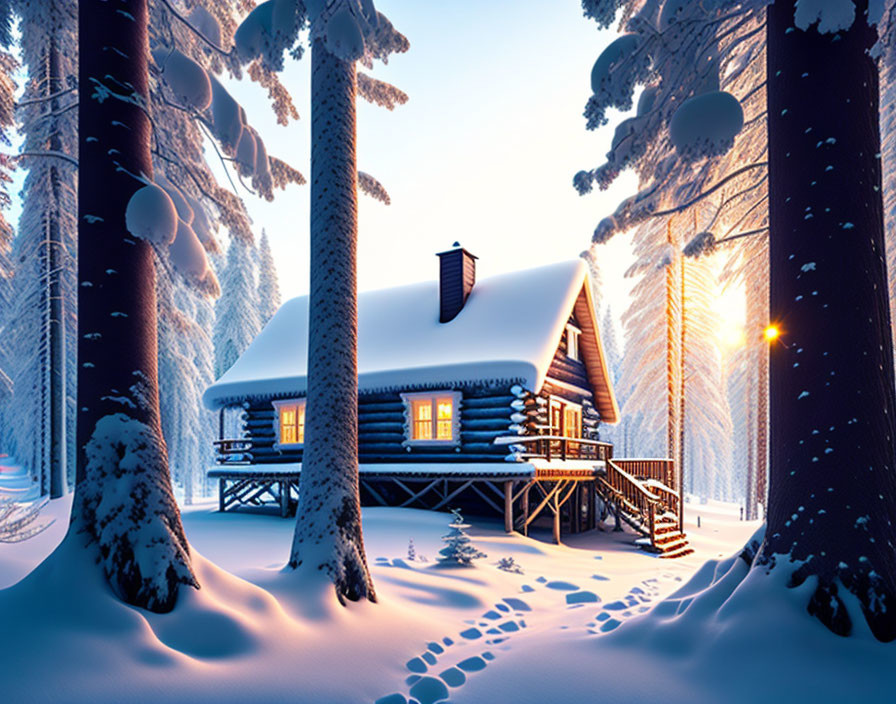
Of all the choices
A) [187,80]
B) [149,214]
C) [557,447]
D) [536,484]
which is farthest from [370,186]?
[536,484]

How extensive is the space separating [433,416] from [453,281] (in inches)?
210

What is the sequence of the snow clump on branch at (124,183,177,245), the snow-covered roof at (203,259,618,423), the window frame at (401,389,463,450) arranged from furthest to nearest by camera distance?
the window frame at (401,389,463,450), the snow-covered roof at (203,259,618,423), the snow clump on branch at (124,183,177,245)

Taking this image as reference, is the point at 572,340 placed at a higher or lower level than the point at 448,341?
higher

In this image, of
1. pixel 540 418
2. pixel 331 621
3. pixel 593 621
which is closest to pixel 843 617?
pixel 593 621

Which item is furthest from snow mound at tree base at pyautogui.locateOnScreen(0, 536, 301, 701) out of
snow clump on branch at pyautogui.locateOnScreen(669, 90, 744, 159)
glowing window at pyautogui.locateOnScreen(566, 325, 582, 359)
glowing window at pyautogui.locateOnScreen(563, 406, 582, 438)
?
glowing window at pyautogui.locateOnScreen(566, 325, 582, 359)

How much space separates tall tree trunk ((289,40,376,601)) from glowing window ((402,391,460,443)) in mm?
10542

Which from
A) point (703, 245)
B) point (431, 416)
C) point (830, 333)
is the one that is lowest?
point (431, 416)

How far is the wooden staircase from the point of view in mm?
15531

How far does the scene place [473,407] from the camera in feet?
57.0

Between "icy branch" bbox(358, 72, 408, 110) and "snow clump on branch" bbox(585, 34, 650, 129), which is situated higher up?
"icy branch" bbox(358, 72, 408, 110)

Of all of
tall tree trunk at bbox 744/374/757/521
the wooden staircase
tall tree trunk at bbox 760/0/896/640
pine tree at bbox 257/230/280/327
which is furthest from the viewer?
pine tree at bbox 257/230/280/327

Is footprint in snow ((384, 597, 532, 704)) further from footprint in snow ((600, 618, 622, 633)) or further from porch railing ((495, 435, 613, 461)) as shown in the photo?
porch railing ((495, 435, 613, 461))

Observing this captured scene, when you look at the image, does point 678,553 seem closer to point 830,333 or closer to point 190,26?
point 830,333

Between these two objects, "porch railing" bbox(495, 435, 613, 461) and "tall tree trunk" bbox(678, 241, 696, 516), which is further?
"tall tree trunk" bbox(678, 241, 696, 516)
